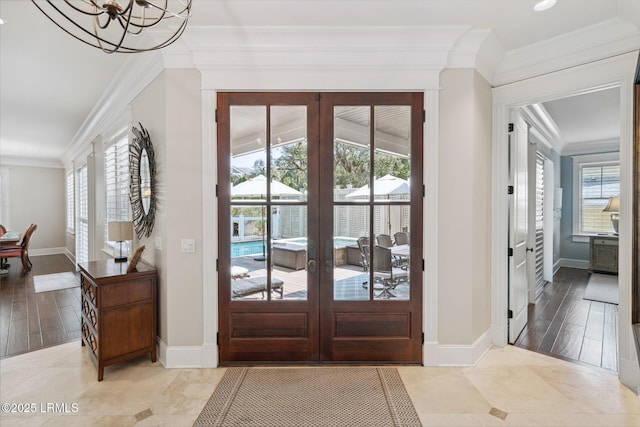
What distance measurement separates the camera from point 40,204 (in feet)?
29.2

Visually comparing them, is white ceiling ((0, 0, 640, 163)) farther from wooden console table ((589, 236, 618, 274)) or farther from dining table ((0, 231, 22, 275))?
dining table ((0, 231, 22, 275))

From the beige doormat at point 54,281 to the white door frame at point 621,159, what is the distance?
6417mm

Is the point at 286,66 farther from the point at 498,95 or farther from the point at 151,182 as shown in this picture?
the point at 498,95

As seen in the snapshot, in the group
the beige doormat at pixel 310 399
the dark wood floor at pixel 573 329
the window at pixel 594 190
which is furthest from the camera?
the window at pixel 594 190

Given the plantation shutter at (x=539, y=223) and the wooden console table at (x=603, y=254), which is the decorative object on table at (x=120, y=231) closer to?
the plantation shutter at (x=539, y=223)

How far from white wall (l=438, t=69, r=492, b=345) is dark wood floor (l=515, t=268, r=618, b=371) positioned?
1.00m

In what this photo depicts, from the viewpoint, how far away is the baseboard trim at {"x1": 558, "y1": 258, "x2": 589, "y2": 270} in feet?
21.7

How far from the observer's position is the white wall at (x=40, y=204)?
8555mm

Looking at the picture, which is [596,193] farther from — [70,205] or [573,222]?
[70,205]

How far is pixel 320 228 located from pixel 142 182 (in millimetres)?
1878

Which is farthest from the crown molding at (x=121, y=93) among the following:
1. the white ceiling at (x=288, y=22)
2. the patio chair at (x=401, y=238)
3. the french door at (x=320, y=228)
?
the patio chair at (x=401, y=238)

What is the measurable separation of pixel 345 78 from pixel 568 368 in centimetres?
315

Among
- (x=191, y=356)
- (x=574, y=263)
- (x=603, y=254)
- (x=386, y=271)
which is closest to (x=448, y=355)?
(x=386, y=271)

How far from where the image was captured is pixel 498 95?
3.03m
